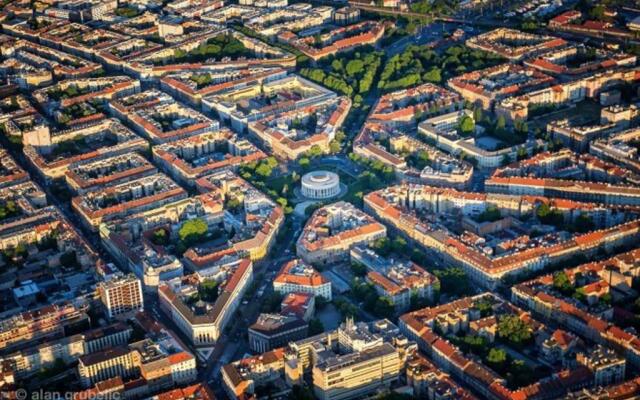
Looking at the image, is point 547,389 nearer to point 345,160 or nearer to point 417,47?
point 345,160

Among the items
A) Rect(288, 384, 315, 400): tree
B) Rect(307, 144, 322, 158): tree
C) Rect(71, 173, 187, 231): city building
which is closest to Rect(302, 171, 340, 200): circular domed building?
Rect(307, 144, 322, 158): tree

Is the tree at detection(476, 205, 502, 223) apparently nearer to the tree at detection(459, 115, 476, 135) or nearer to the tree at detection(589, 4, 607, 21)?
the tree at detection(459, 115, 476, 135)

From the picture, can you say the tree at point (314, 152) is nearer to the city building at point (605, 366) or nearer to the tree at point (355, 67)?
the tree at point (355, 67)

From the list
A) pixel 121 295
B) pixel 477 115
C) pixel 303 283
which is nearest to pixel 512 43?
pixel 477 115

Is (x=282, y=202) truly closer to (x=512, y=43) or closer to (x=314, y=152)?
(x=314, y=152)

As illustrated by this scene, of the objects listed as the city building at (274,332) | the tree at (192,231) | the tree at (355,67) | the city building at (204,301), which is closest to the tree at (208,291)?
the city building at (204,301)
